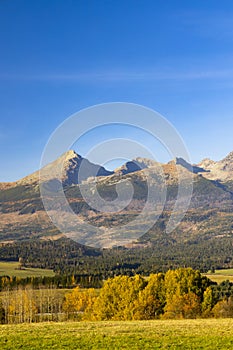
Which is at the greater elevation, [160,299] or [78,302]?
[160,299]

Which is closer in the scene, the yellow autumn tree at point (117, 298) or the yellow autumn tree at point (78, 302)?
the yellow autumn tree at point (117, 298)

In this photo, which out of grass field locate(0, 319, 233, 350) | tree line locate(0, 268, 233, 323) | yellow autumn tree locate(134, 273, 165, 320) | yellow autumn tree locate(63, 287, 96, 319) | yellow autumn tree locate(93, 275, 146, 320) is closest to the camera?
grass field locate(0, 319, 233, 350)

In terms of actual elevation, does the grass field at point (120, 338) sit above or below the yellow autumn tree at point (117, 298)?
above

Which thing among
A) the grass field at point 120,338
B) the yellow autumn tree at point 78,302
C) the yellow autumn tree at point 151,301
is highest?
the grass field at point 120,338

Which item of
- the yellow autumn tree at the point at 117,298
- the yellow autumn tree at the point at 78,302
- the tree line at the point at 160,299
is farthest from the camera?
the yellow autumn tree at the point at 78,302

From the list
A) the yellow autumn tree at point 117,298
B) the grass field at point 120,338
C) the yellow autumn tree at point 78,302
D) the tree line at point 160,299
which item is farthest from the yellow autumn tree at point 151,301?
the grass field at point 120,338

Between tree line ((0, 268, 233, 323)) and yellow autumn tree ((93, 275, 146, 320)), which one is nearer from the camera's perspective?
tree line ((0, 268, 233, 323))

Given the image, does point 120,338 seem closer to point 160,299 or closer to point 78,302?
point 160,299

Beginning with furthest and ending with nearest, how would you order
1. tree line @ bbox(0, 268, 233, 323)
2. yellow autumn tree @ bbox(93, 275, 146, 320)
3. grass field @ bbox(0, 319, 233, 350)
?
yellow autumn tree @ bbox(93, 275, 146, 320), tree line @ bbox(0, 268, 233, 323), grass field @ bbox(0, 319, 233, 350)

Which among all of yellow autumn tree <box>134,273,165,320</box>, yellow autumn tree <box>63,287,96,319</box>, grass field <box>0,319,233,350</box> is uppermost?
grass field <box>0,319,233,350</box>

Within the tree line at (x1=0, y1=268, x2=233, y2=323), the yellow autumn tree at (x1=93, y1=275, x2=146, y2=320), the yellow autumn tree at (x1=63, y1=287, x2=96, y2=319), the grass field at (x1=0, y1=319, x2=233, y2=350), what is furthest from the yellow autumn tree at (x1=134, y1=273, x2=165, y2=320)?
the grass field at (x1=0, y1=319, x2=233, y2=350)

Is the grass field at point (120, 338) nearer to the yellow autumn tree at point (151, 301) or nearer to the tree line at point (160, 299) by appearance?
the tree line at point (160, 299)

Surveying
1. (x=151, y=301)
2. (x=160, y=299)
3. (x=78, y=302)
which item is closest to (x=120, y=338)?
(x=151, y=301)

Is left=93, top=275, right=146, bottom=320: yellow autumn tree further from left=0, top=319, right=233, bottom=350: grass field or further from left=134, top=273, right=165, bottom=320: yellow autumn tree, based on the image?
left=0, top=319, right=233, bottom=350: grass field
